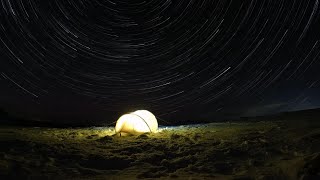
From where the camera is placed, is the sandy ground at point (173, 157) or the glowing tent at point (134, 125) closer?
the sandy ground at point (173, 157)

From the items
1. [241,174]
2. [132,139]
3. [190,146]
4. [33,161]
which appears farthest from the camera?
[132,139]

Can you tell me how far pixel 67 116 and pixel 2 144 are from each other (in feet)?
40.4

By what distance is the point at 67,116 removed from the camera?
20.2 meters

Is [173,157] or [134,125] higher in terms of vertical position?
[134,125]

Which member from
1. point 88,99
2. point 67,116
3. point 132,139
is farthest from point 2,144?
point 88,99

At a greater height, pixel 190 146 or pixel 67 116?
pixel 67 116

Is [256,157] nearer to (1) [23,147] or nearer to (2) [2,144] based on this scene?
(1) [23,147]

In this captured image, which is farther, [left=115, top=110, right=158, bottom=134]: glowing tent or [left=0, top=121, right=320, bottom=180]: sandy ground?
[left=115, top=110, right=158, bottom=134]: glowing tent

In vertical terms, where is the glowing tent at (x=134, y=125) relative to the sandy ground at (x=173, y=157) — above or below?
above

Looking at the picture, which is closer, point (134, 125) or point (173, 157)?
point (173, 157)

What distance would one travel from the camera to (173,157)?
7.27 m

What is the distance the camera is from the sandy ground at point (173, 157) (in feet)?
18.2

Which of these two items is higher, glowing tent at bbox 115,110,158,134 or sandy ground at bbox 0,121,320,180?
glowing tent at bbox 115,110,158,134

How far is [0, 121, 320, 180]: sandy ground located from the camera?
553 cm
